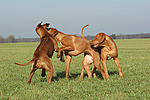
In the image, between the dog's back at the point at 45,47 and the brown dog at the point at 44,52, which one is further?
the dog's back at the point at 45,47

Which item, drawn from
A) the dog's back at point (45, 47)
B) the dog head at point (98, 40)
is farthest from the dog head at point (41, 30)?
the dog head at point (98, 40)

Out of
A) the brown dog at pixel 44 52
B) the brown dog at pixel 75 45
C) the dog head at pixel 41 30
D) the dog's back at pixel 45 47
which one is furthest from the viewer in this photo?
the brown dog at pixel 75 45

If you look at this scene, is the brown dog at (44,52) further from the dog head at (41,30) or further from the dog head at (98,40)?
the dog head at (98,40)

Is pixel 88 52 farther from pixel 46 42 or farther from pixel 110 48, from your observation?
pixel 46 42

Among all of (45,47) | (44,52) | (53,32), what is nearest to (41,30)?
(53,32)

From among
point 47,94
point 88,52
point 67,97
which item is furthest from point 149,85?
point 47,94

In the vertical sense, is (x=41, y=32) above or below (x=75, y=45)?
above

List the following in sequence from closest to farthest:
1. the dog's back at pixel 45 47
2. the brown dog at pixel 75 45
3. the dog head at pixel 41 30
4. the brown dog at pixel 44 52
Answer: the brown dog at pixel 44 52 < the dog's back at pixel 45 47 < the dog head at pixel 41 30 < the brown dog at pixel 75 45

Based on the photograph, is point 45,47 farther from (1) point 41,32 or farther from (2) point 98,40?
(2) point 98,40

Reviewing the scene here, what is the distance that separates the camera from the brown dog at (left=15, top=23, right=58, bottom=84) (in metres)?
5.03

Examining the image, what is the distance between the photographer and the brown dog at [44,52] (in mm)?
5031

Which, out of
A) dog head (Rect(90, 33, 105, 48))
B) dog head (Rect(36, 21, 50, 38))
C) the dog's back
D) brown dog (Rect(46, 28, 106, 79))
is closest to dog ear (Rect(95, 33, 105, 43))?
dog head (Rect(90, 33, 105, 48))

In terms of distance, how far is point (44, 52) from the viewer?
5.25 meters

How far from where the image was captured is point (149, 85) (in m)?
5.38
